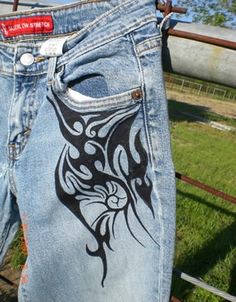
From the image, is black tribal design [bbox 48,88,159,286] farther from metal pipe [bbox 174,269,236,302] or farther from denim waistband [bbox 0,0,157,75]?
metal pipe [bbox 174,269,236,302]

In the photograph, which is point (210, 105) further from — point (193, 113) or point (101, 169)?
point (101, 169)

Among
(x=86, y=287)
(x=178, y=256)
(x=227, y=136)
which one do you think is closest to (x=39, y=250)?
(x=86, y=287)

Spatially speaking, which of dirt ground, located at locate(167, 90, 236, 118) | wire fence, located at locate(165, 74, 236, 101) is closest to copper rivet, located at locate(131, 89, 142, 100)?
dirt ground, located at locate(167, 90, 236, 118)

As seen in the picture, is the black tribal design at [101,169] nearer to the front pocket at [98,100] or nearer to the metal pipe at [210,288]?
the front pocket at [98,100]

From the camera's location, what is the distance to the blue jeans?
93cm

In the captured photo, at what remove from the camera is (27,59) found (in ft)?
3.64

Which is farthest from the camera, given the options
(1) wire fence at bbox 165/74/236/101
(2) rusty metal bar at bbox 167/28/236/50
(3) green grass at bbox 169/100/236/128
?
(1) wire fence at bbox 165/74/236/101

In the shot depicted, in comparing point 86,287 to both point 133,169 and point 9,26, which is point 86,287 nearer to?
point 133,169

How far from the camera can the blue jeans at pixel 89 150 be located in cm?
93

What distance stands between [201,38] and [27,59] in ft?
1.32

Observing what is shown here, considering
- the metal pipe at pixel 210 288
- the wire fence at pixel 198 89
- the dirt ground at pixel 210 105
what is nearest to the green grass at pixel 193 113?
the dirt ground at pixel 210 105

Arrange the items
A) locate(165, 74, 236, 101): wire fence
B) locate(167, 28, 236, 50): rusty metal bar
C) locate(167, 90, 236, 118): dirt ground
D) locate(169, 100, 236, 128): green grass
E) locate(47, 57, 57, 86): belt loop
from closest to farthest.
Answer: locate(167, 28, 236, 50): rusty metal bar → locate(47, 57, 57, 86): belt loop → locate(169, 100, 236, 128): green grass → locate(167, 90, 236, 118): dirt ground → locate(165, 74, 236, 101): wire fence

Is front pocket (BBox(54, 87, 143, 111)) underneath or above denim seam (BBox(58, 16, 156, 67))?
underneath

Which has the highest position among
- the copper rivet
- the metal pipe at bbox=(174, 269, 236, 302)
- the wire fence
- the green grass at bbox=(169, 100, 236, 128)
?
the copper rivet
